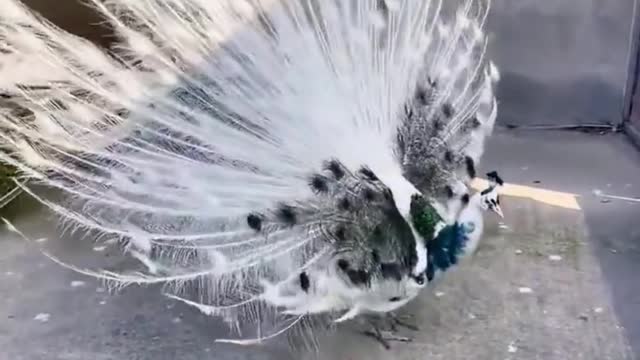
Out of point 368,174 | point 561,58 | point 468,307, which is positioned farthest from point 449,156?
point 561,58

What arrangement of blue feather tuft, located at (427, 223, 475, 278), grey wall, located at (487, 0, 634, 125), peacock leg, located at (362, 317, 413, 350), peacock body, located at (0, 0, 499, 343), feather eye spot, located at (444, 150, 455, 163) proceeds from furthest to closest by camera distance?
grey wall, located at (487, 0, 634, 125) < peacock leg, located at (362, 317, 413, 350) < feather eye spot, located at (444, 150, 455, 163) < blue feather tuft, located at (427, 223, 475, 278) < peacock body, located at (0, 0, 499, 343)

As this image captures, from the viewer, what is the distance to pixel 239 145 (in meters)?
2.35

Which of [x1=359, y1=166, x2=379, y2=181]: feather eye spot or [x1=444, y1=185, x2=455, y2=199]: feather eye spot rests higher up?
[x1=359, y1=166, x2=379, y2=181]: feather eye spot

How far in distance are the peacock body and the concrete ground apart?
36cm

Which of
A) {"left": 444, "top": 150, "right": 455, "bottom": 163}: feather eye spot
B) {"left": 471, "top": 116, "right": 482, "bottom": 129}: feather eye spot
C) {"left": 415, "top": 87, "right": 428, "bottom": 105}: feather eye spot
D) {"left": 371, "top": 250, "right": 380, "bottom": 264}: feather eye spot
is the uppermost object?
{"left": 415, "top": 87, "right": 428, "bottom": 105}: feather eye spot

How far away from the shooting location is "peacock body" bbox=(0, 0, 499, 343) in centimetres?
228

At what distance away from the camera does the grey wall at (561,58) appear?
4.79 meters

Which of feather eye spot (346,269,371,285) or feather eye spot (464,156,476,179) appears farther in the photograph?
feather eye spot (464,156,476,179)

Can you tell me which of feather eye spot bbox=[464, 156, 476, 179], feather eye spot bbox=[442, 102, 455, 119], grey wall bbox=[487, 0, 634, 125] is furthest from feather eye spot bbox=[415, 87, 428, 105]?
grey wall bbox=[487, 0, 634, 125]

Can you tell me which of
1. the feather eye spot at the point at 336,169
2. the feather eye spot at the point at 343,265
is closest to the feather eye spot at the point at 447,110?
the feather eye spot at the point at 336,169

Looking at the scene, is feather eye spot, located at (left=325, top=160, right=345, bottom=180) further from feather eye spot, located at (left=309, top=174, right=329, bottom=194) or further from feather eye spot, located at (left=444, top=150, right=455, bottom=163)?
feather eye spot, located at (left=444, top=150, right=455, bottom=163)

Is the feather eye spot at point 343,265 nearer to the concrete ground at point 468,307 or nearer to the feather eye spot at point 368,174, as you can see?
the feather eye spot at point 368,174

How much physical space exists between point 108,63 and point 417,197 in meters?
0.88

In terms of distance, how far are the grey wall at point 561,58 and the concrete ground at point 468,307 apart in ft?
4.18
